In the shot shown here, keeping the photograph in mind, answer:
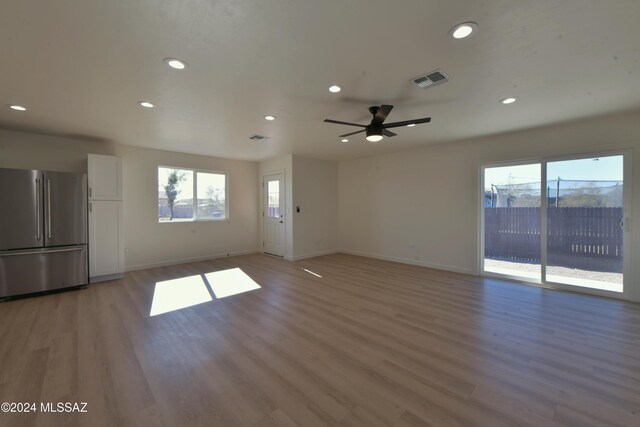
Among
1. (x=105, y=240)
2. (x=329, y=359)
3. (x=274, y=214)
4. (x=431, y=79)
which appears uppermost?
(x=431, y=79)

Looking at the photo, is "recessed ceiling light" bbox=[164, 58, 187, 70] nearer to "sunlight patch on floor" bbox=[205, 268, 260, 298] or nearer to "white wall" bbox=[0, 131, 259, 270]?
"sunlight patch on floor" bbox=[205, 268, 260, 298]

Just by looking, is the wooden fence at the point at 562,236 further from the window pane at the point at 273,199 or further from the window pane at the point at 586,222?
the window pane at the point at 273,199

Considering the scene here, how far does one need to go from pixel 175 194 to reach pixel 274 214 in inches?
96.3

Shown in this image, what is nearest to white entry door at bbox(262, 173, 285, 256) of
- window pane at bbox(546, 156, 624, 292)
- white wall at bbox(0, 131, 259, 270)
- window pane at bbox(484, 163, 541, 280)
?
white wall at bbox(0, 131, 259, 270)

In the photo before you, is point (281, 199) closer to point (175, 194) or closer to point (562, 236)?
point (175, 194)

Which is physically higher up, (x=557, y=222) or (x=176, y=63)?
(x=176, y=63)

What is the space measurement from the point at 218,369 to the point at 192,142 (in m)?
4.46

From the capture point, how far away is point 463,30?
1938 millimetres

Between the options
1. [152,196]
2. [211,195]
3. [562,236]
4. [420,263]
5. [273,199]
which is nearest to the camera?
[562,236]

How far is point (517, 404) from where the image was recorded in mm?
1803

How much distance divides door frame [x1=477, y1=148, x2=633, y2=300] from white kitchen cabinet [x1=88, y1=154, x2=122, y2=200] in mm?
6903

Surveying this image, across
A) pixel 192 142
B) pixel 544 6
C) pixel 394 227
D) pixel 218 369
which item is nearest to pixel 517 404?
pixel 218 369

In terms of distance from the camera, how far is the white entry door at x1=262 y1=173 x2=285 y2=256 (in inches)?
269

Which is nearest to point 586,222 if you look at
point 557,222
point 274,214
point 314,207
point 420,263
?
point 557,222
